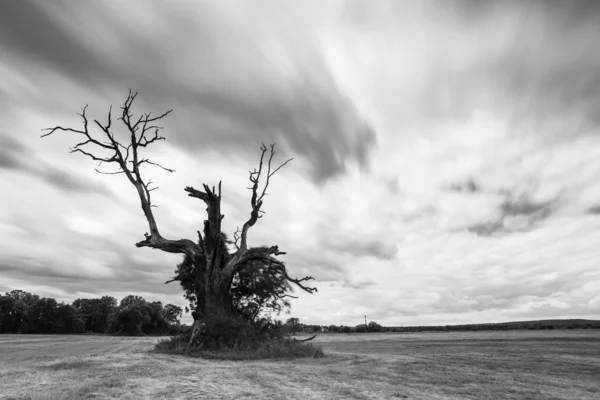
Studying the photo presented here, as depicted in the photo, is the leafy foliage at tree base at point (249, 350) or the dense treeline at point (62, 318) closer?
the leafy foliage at tree base at point (249, 350)

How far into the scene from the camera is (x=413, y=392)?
8.16m

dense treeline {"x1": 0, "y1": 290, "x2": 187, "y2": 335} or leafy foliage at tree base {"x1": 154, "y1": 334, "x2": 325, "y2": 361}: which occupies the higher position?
dense treeline {"x1": 0, "y1": 290, "x2": 187, "y2": 335}

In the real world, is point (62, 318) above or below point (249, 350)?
above

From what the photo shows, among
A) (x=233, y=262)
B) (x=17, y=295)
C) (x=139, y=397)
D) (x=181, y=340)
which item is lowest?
(x=139, y=397)

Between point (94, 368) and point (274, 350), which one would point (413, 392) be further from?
point (274, 350)

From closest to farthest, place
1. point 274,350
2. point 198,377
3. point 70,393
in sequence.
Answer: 1. point 70,393
2. point 198,377
3. point 274,350

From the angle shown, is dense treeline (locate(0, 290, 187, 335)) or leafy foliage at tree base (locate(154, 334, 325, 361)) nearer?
leafy foliage at tree base (locate(154, 334, 325, 361))

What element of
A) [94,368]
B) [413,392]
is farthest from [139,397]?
[413,392]

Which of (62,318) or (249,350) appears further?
(62,318)

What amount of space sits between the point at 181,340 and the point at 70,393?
12.0 meters

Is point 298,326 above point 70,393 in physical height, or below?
above

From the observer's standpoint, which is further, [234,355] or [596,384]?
[234,355]

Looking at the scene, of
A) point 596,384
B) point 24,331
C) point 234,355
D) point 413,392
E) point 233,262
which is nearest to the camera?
point 413,392

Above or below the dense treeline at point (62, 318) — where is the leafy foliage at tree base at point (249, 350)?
below
